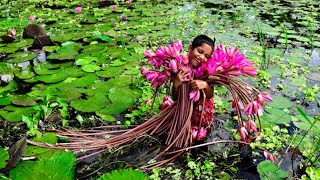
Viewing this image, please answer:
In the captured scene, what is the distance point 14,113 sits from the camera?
8.22 feet

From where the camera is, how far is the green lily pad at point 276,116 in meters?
2.46

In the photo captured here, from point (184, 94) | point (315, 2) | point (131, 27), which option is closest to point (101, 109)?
point (184, 94)

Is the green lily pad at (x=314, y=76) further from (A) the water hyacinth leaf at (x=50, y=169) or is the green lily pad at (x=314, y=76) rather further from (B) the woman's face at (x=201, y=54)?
(A) the water hyacinth leaf at (x=50, y=169)

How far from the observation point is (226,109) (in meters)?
2.69

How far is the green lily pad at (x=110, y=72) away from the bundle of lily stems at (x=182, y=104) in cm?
112

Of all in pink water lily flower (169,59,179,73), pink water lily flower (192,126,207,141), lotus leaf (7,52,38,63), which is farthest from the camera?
lotus leaf (7,52,38,63)

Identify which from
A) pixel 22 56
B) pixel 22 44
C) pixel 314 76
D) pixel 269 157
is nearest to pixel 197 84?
pixel 269 157

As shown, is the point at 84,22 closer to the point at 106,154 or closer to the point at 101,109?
the point at 101,109

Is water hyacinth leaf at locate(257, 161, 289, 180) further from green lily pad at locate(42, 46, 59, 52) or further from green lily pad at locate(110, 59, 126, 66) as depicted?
green lily pad at locate(42, 46, 59, 52)

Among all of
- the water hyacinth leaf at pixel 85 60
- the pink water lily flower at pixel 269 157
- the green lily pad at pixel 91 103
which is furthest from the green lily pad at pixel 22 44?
the pink water lily flower at pixel 269 157

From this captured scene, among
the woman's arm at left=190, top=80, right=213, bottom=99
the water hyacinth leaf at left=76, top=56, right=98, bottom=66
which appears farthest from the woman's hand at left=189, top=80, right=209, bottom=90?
the water hyacinth leaf at left=76, top=56, right=98, bottom=66

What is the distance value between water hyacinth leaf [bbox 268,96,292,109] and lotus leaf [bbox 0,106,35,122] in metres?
2.01

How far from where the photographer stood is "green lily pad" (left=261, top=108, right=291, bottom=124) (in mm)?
2461

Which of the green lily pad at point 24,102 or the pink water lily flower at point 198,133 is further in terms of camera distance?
the green lily pad at point 24,102
